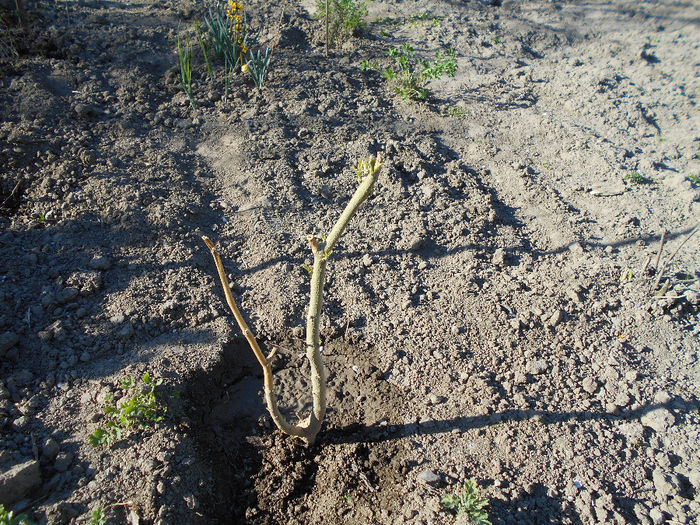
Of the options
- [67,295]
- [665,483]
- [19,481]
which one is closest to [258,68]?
[67,295]

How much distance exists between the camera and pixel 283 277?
3141mm

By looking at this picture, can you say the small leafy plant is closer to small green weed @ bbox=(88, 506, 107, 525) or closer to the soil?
the soil

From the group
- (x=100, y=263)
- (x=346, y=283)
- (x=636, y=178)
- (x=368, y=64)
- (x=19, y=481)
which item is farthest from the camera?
(x=368, y=64)

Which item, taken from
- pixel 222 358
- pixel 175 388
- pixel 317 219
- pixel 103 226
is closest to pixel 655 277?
pixel 317 219

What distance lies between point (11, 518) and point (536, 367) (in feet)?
8.57

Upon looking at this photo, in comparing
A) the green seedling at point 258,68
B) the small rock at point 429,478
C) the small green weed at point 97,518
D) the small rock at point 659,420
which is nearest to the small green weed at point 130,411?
the small green weed at point 97,518

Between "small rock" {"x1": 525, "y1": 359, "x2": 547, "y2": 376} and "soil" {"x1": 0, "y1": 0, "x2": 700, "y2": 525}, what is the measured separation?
16 millimetres

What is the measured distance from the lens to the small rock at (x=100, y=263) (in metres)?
2.96

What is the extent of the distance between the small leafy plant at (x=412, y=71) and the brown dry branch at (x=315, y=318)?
110 inches

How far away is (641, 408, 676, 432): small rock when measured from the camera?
102 inches

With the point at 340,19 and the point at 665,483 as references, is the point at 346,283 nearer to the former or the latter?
the point at 665,483

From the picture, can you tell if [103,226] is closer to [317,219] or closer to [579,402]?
[317,219]

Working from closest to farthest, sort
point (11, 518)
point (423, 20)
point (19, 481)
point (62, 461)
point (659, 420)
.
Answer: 1. point (11, 518)
2. point (19, 481)
3. point (62, 461)
4. point (659, 420)
5. point (423, 20)

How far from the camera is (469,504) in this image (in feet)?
6.96
